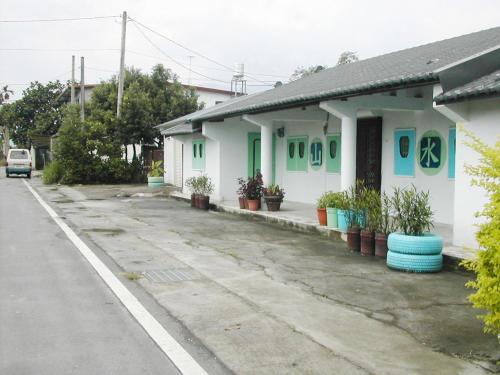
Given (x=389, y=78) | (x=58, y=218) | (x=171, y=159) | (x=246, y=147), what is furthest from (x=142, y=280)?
(x=171, y=159)

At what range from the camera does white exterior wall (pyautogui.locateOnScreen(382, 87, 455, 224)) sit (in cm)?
1220

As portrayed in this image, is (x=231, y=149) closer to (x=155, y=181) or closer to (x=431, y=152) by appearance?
(x=431, y=152)

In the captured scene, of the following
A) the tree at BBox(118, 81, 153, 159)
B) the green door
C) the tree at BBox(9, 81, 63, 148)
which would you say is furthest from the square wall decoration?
the tree at BBox(9, 81, 63, 148)

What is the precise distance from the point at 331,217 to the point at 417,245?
3.71 m

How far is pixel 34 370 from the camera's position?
14.3ft

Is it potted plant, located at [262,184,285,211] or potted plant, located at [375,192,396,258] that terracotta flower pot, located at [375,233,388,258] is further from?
potted plant, located at [262,184,285,211]

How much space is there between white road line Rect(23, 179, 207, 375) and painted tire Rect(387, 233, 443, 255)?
4.04 m

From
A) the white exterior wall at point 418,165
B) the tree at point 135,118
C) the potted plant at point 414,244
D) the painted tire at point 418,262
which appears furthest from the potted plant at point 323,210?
the tree at point 135,118

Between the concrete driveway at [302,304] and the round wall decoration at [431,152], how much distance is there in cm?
316

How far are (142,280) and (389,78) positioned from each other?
18.6 ft

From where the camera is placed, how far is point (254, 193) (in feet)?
52.0

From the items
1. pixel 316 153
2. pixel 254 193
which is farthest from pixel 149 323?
pixel 316 153

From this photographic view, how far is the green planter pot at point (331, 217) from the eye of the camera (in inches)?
465

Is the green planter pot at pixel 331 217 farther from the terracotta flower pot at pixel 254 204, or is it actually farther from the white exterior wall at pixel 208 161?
the white exterior wall at pixel 208 161
